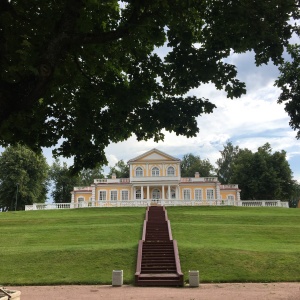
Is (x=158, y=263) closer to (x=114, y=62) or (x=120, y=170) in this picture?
(x=114, y=62)

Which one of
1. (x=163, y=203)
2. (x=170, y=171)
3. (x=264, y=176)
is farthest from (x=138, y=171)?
(x=264, y=176)

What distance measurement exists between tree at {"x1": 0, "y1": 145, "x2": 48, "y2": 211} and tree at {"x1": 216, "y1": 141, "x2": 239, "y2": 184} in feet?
141

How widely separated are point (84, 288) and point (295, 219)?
76.2ft

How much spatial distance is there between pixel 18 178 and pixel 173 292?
159ft

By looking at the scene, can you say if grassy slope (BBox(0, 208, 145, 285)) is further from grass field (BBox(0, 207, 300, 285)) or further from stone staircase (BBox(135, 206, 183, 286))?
stone staircase (BBox(135, 206, 183, 286))

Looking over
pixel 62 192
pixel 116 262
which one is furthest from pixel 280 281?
pixel 62 192

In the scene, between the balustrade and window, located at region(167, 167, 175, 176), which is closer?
the balustrade

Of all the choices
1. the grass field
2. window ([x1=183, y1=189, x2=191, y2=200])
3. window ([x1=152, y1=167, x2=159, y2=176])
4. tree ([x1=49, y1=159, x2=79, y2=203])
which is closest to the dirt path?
the grass field

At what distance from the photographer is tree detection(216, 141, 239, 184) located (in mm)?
83000

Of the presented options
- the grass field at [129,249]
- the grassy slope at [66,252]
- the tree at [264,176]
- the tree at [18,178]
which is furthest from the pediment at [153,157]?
the grassy slope at [66,252]

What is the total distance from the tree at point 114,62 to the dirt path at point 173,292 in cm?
614

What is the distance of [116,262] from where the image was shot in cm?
1905

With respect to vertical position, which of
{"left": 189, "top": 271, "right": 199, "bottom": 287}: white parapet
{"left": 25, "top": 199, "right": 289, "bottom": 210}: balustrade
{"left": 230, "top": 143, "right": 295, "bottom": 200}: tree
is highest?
{"left": 230, "top": 143, "right": 295, "bottom": 200}: tree

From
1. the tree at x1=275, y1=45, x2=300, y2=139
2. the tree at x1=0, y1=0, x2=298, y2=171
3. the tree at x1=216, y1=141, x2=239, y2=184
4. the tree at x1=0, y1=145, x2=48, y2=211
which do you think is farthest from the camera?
the tree at x1=216, y1=141, x2=239, y2=184
